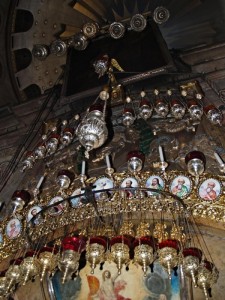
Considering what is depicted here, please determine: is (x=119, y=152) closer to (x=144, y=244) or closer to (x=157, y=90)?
(x=157, y=90)

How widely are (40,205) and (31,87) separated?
4397 millimetres

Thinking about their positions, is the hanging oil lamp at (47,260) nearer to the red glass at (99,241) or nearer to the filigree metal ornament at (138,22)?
the red glass at (99,241)

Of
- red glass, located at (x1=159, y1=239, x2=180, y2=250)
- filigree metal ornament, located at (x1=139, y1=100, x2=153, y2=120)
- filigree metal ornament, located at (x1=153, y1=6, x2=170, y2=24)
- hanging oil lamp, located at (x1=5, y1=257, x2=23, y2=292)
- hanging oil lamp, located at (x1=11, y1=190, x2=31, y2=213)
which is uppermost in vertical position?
filigree metal ornament, located at (x1=153, y1=6, x2=170, y2=24)

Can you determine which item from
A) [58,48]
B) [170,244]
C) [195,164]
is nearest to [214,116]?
[195,164]

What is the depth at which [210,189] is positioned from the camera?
17.6ft

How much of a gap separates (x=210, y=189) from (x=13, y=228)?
2.88 meters

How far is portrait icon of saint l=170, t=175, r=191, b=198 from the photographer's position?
5.46 m

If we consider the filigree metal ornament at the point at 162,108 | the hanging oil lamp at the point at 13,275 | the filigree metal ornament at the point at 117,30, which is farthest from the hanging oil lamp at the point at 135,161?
the filigree metal ornament at the point at 117,30

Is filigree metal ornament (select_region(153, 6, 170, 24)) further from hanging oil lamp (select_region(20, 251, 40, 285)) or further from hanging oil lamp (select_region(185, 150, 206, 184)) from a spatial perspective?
hanging oil lamp (select_region(20, 251, 40, 285))

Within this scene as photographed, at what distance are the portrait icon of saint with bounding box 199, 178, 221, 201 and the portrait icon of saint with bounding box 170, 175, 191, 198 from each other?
7.0 inches

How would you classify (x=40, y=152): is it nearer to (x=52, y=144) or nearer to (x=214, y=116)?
(x=52, y=144)

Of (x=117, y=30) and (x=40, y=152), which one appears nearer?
(x=40, y=152)

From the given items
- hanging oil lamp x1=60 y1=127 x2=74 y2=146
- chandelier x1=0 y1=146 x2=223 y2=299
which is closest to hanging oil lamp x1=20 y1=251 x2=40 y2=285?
chandelier x1=0 y1=146 x2=223 y2=299

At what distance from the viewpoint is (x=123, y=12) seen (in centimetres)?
939
